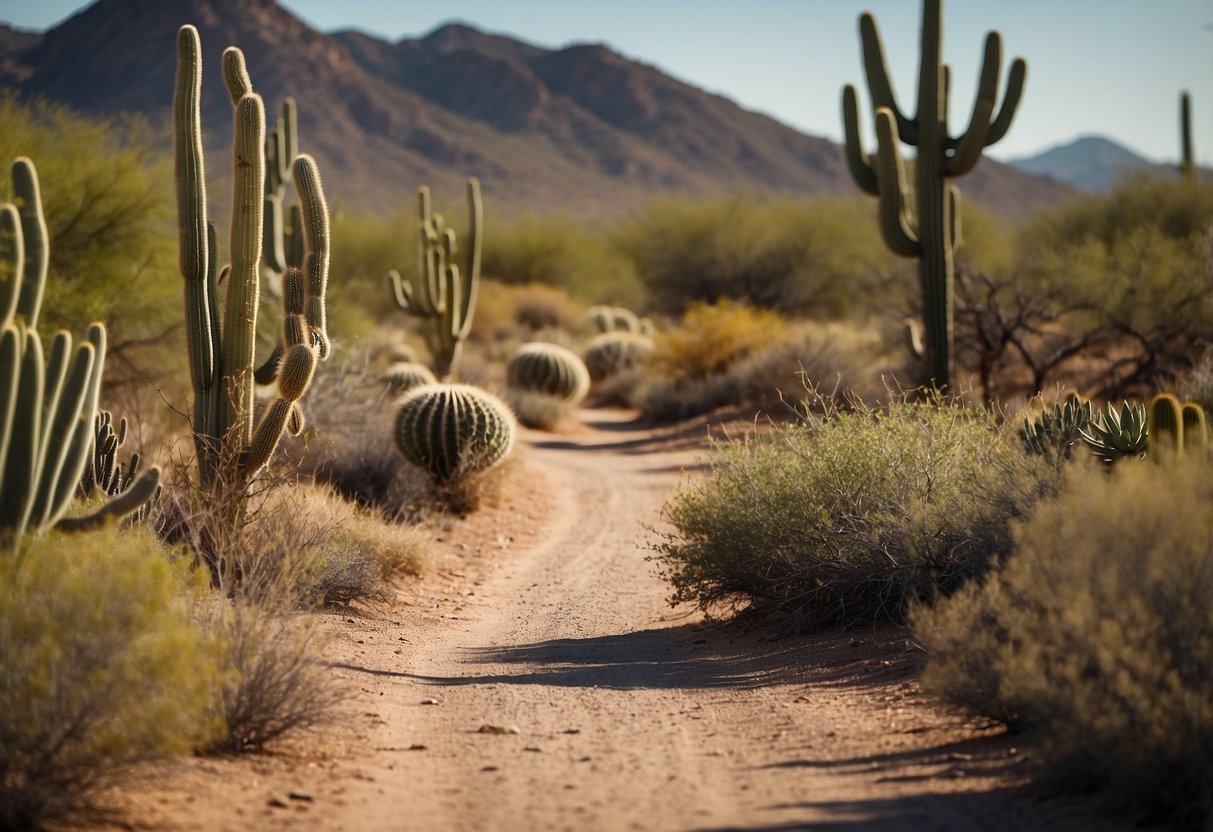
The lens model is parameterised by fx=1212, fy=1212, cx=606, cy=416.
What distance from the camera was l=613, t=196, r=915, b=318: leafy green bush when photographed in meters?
39.6

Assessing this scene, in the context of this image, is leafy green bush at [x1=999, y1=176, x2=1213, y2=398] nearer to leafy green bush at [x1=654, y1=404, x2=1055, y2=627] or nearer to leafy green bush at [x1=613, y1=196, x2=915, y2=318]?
leafy green bush at [x1=654, y1=404, x2=1055, y2=627]

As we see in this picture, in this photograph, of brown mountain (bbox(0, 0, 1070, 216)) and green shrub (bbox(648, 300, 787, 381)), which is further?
brown mountain (bbox(0, 0, 1070, 216))

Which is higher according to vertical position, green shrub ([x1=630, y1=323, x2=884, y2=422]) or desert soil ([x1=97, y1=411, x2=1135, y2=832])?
green shrub ([x1=630, y1=323, x2=884, y2=422])

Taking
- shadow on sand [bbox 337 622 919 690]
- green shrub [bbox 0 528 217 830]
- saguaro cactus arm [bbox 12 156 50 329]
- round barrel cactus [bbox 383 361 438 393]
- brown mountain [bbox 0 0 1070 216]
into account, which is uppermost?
brown mountain [bbox 0 0 1070 216]

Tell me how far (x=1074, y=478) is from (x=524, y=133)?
299 ft

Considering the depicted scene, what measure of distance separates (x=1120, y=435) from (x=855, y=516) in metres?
1.70

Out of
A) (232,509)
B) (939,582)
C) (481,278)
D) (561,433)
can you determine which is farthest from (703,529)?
(481,278)

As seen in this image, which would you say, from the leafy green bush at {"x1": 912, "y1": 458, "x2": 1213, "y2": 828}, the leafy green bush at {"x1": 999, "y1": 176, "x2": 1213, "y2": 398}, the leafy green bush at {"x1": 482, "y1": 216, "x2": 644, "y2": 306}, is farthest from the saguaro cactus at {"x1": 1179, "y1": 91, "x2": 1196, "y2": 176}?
the leafy green bush at {"x1": 912, "y1": 458, "x2": 1213, "y2": 828}

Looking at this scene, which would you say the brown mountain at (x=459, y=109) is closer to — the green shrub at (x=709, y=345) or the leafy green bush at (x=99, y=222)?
the green shrub at (x=709, y=345)

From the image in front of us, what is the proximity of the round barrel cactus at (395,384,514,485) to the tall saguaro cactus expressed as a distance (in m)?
5.29

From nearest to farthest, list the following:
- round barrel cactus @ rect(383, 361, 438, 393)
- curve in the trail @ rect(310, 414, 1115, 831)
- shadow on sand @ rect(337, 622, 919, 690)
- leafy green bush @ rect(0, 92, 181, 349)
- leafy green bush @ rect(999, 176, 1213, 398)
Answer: curve in the trail @ rect(310, 414, 1115, 831) < shadow on sand @ rect(337, 622, 919, 690) < leafy green bush @ rect(0, 92, 181, 349) < round barrel cactus @ rect(383, 361, 438, 393) < leafy green bush @ rect(999, 176, 1213, 398)

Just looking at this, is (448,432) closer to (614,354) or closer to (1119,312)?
(1119,312)

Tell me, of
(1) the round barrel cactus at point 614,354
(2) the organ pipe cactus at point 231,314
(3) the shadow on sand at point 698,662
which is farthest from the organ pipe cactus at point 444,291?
(3) the shadow on sand at point 698,662

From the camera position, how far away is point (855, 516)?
25.8 ft
